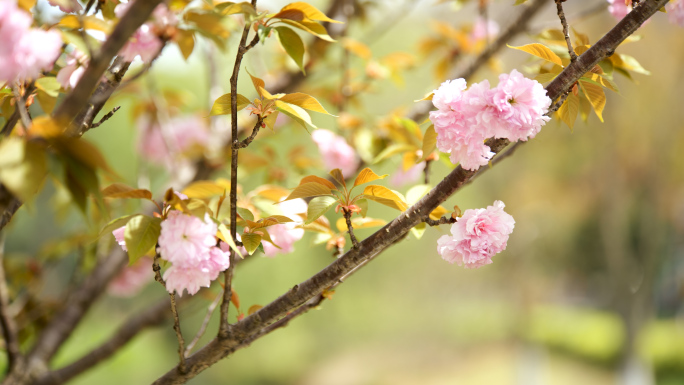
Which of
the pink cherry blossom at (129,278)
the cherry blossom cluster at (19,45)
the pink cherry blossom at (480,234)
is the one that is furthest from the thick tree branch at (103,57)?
the pink cherry blossom at (129,278)

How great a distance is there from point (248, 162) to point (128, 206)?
0.32 meters

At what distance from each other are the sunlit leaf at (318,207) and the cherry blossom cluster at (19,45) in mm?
291

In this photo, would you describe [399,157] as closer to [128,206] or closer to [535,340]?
[128,206]

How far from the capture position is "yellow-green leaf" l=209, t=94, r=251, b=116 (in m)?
0.55

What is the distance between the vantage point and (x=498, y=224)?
0.56 metres

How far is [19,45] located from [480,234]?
465 millimetres

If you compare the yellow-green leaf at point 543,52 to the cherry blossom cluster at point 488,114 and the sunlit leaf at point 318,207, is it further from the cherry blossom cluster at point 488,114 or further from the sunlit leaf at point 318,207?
the sunlit leaf at point 318,207

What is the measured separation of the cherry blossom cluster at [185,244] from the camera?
50 cm

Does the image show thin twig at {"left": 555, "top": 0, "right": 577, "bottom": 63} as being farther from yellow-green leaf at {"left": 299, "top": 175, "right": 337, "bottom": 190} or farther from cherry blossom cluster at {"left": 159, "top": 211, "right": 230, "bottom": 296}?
cherry blossom cluster at {"left": 159, "top": 211, "right": 230, "bottom": 296}

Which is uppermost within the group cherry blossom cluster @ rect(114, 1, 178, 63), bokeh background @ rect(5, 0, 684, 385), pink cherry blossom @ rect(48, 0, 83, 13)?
cherry blossom cluster @ rect(114, 1, 178, 63)

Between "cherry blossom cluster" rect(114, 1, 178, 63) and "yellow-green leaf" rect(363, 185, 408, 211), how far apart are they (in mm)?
354

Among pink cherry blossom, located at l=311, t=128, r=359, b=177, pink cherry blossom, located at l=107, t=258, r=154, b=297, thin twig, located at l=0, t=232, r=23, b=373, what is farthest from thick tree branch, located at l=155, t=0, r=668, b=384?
pink cherry blossom, located at l=107, t=258, r=154, b=297

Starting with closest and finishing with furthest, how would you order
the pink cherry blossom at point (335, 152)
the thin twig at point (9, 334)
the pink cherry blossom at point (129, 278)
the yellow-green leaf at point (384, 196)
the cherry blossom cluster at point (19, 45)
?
the cherry blossom cluster at point (19, 45), the yellow-green leaf at point (384, 196), the thin twig at point (9, 334), the pink cherry blossom at point (335, 152), the pink cherry blossom at point (129, 278)

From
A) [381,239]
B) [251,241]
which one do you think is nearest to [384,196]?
[381,239]
